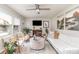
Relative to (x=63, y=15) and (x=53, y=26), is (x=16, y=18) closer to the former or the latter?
(x=53, y=26)

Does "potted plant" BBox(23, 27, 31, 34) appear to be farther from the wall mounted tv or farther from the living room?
the wall mounted tv

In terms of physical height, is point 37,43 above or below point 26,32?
below

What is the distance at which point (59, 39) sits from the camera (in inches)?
65.5

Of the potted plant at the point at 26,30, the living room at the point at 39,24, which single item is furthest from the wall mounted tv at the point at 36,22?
the potted plant at the point at 26,30

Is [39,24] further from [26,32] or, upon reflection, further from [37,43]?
[37,43]

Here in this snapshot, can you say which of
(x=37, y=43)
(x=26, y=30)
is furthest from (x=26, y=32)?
(x=37, y=43)

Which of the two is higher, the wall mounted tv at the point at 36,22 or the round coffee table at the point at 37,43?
the wall mounted tv at the point at 36,22

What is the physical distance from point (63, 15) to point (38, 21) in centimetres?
41

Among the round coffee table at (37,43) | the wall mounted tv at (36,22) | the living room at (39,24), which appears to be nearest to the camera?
the living room at (39,24)

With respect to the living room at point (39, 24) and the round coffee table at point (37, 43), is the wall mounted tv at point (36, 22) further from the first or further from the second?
the round coffee table at point (37, 43)

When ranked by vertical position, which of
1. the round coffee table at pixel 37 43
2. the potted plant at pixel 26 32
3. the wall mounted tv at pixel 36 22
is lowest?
the round coffee table at pixel 37 43

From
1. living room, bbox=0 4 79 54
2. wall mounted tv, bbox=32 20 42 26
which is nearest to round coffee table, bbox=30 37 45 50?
living room, bbox=0 4 79 54

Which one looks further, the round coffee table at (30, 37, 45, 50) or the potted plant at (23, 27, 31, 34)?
the round coffee table at (30, 37, 45, 50)
